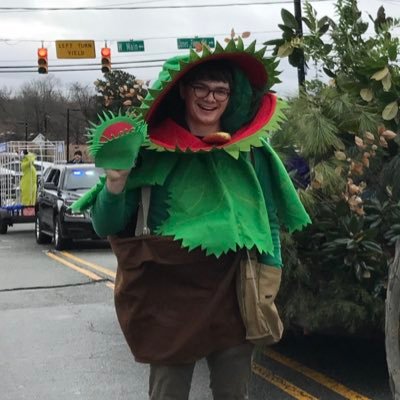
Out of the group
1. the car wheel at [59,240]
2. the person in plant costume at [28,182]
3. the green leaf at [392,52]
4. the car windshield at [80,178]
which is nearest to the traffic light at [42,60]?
the person in plant costume at [28,182]

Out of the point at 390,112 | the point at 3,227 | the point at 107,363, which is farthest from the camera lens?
the point at 3,227

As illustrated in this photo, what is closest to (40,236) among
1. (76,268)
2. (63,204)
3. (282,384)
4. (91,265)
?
(63,204)

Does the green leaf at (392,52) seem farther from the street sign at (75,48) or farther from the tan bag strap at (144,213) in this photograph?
the street sign at (75,48)

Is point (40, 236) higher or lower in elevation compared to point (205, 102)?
lower

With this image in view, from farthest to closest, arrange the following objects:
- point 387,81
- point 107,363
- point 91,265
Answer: point 91,265 → point 107,363 → point 387,81

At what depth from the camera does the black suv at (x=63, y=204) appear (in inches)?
503

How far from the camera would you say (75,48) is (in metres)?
23.0

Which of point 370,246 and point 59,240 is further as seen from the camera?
Result: point 59,240

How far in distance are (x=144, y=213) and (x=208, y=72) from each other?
1.82 ft

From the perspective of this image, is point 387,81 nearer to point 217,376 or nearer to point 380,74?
point 380,74

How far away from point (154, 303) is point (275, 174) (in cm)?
63

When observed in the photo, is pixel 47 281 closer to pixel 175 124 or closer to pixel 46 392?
pixel 46 392

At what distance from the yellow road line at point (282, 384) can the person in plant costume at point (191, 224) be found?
5.92ft

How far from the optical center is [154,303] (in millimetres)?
2473
